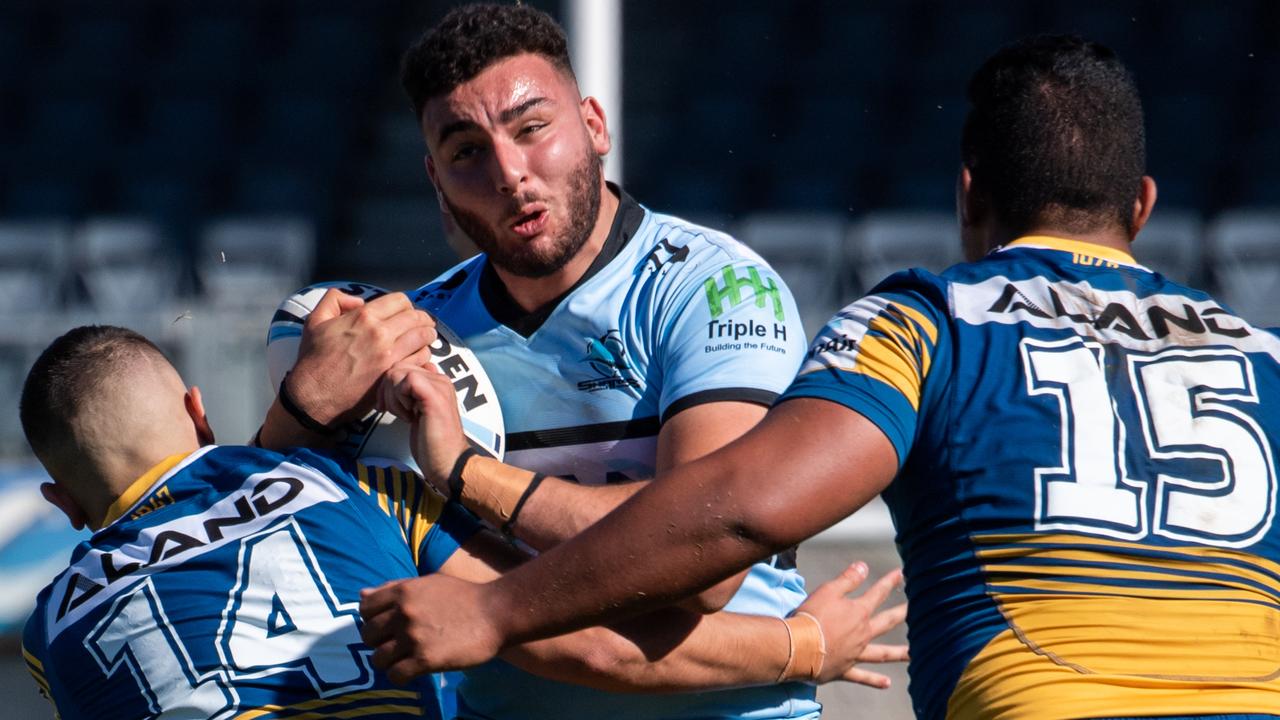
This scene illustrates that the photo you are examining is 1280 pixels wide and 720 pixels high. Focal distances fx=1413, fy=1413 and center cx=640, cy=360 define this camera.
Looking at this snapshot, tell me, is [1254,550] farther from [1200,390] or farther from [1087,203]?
[1087,203]

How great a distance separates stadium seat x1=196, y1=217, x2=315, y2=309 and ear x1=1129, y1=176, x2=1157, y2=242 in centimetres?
705

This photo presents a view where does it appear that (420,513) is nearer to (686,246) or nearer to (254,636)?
(254,636)

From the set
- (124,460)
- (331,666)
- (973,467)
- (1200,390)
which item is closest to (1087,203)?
(1200,390)

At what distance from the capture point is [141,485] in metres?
2.45

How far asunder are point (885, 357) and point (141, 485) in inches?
52.5

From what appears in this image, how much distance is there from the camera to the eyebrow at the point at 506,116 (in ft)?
8.45

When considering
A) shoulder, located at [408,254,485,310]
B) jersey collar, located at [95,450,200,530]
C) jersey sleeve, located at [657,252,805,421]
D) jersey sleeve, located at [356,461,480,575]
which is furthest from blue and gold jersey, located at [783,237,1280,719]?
jersey collar, located at [95,450,200,530]

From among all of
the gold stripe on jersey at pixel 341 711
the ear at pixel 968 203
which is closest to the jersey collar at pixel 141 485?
the gold stripe on jersey at pixel 341 711

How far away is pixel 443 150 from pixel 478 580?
83 centimetres

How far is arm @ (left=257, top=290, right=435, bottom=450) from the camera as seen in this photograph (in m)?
2.38

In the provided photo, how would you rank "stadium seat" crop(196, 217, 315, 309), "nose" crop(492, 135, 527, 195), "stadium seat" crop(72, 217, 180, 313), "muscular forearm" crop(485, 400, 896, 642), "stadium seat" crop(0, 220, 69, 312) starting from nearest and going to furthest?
"muscular forearm" crop(485, 400, 896, 642) → "nose" crop(492, 135, 527, 195) → "stadium seat" crop(196, 217, 315, 309) → "stadium seat" crop(72, 217, 180, 313) → "stadium seat" crop(0, 220, 69, 312)

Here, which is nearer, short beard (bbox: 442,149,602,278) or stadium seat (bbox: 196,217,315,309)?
short beard (bbox: 442,149,602,278)

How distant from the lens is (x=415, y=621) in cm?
192

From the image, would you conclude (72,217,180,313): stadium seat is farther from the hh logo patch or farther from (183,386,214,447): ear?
the hh logo patch
